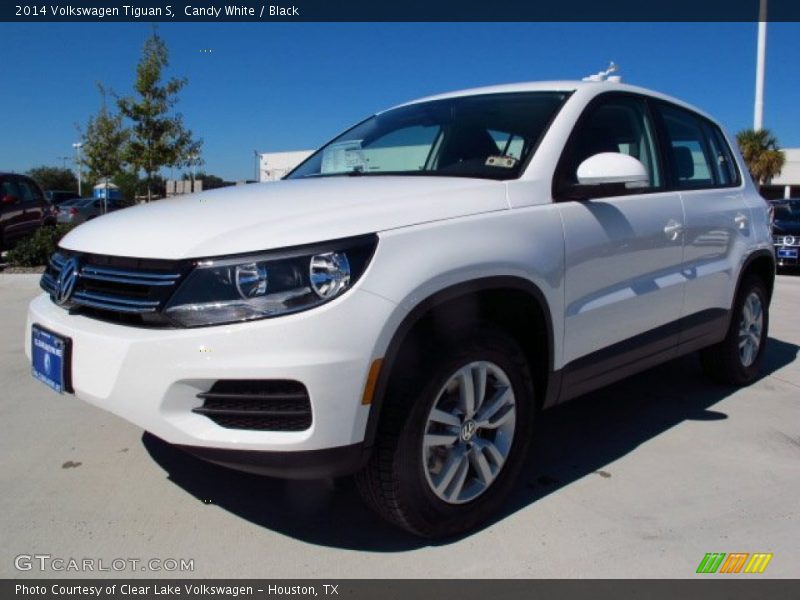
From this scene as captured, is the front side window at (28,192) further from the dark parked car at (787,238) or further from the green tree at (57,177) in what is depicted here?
the green tree at (57,177)

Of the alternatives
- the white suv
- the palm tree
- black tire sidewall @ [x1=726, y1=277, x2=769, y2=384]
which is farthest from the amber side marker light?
the palm tree

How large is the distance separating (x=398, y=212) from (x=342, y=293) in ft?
1.35

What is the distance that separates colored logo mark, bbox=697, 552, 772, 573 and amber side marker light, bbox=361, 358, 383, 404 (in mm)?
1334

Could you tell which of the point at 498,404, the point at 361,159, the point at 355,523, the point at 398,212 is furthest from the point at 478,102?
the point at 355,523

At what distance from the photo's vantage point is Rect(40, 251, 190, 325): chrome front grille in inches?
86.0

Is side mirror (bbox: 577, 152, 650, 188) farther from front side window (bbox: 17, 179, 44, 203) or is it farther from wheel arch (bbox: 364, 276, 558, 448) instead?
front side window (bbox: 17, 179, 44, 203)

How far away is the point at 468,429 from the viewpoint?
2.52 metres

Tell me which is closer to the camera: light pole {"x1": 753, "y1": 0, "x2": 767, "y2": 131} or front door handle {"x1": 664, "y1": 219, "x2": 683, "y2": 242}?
front door handle {"x1": 664, "y1": 219, "x2": 683, "y2": 242}

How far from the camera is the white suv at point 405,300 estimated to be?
2107 millimetres

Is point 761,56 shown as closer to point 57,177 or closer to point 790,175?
point 790,175

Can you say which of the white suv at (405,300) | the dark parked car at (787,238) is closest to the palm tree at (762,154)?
the dark parked car at (787,238)

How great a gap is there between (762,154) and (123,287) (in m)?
35.6

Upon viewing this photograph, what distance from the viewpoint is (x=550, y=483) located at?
9.96 ft

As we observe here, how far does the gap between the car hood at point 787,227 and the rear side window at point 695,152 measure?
28.1 ft
